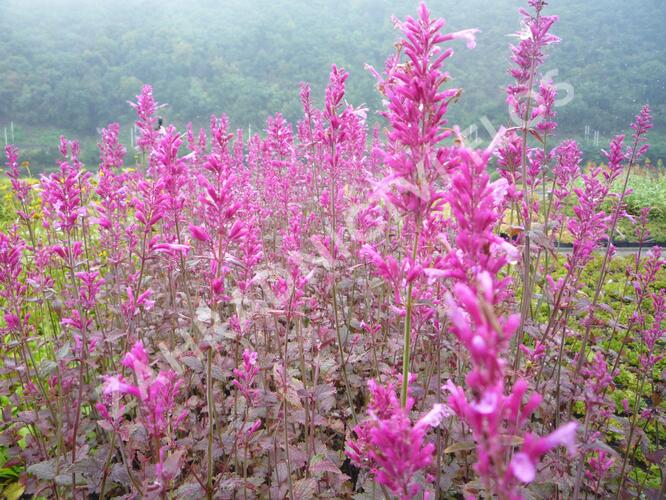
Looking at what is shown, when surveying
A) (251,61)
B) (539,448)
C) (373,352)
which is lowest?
(373,352)

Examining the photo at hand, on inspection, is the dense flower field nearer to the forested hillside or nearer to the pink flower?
the pink flower

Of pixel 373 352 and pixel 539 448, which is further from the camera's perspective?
pixel 373 352

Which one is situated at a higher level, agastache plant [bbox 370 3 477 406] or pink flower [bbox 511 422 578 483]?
agastache plant [bbox 370 3 477 406]

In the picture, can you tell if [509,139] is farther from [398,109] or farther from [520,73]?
[398,109]

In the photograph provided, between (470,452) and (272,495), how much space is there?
4.75 feet

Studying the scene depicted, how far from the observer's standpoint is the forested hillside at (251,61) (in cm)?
3644

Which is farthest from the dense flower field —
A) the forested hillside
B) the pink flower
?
the forested hillside

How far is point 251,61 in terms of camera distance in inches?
1857

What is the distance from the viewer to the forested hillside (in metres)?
36.4

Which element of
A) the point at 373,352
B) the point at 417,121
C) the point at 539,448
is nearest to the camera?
the point at 539,448

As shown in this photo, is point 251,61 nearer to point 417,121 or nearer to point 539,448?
point 417,121

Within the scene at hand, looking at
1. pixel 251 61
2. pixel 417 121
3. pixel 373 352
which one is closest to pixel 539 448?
pixel 417 121

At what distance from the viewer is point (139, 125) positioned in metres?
4.15

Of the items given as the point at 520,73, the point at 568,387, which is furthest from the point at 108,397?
the point at 520,73
